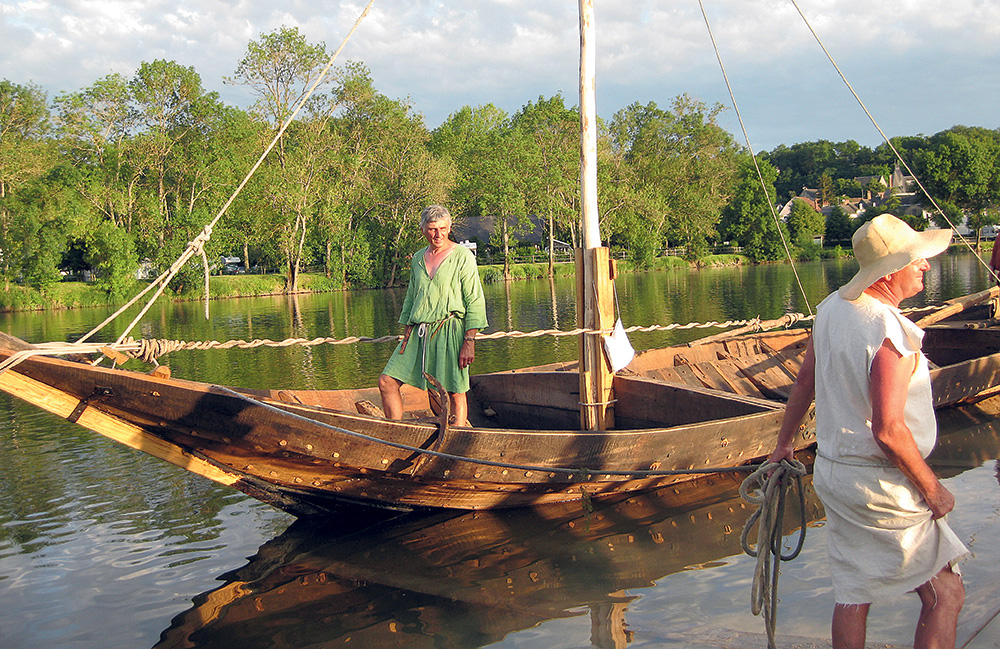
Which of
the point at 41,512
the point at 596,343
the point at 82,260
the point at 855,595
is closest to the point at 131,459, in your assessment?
the point at 41,512

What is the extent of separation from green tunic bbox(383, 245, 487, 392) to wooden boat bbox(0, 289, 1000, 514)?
1.19 ft

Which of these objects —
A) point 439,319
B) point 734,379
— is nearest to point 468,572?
point 439,319

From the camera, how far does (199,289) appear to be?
3838cm

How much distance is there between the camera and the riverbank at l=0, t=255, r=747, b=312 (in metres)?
33.0

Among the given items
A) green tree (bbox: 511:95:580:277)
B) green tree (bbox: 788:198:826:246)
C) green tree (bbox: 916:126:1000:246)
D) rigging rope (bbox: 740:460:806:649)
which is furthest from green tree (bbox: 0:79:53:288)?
green tree (bbox: 916:126:1000:246)

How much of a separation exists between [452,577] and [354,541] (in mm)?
943

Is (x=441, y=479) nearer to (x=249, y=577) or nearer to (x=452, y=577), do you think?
(x=452, y=577)

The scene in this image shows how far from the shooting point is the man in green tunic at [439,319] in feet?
16.4

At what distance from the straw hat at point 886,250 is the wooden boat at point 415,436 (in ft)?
7.81

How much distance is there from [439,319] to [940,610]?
333cm

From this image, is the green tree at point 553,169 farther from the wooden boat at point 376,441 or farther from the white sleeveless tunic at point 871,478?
the white sleeveless tunic at point 871,478

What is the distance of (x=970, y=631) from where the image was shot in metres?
2.95

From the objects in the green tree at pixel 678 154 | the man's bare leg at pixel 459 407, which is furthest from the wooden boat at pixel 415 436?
the green tree at pixel 678 154

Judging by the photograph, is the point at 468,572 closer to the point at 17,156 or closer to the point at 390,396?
the point at 390,396
